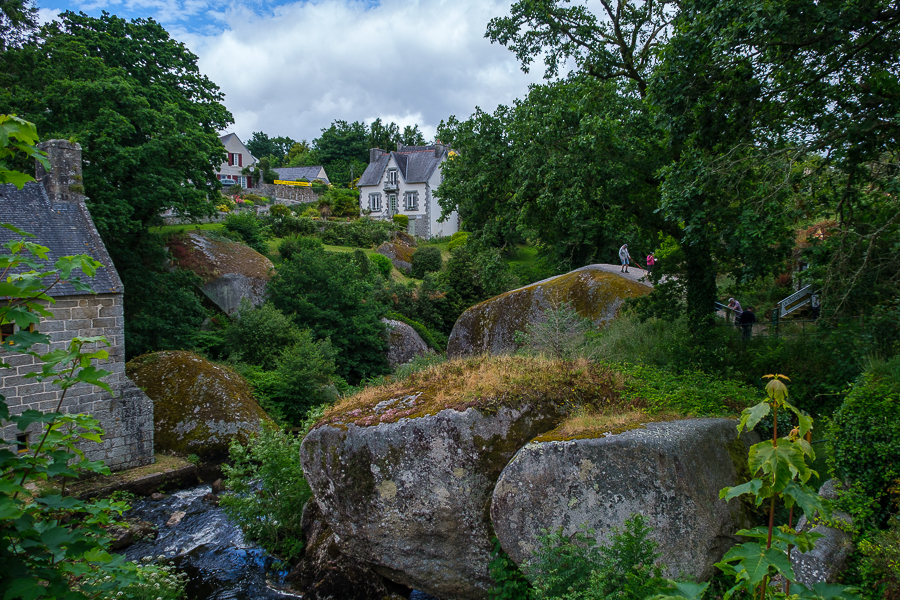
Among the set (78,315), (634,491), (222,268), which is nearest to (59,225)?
(78,315)

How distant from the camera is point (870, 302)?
361 inches

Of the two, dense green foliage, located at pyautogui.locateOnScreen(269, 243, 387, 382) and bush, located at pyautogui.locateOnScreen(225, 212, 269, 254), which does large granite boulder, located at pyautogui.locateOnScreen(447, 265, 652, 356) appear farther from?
bush, located at pyautogui.locateOnScreen(225, 212, 269, 254)

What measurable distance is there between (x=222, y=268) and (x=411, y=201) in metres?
28.6

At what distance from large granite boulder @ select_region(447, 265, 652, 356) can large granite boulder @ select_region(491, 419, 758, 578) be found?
916cm

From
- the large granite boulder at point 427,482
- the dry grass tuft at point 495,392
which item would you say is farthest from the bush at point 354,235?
the large granite boulder at point 427,482

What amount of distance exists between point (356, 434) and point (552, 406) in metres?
3.33

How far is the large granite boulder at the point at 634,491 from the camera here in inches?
275

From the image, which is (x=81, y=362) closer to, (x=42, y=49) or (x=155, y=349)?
(x=155, y=349)

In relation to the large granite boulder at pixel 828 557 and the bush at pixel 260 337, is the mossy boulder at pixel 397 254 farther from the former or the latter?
the large granite boulder at pixel 828 557

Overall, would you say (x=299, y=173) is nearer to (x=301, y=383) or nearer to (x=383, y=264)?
(x=383, y=264)

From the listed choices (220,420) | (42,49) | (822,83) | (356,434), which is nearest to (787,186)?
(822,83)

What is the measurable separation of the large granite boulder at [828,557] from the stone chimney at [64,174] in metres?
19.9

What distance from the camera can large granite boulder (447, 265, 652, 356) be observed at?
17000 mm

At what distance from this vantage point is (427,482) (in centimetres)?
848
